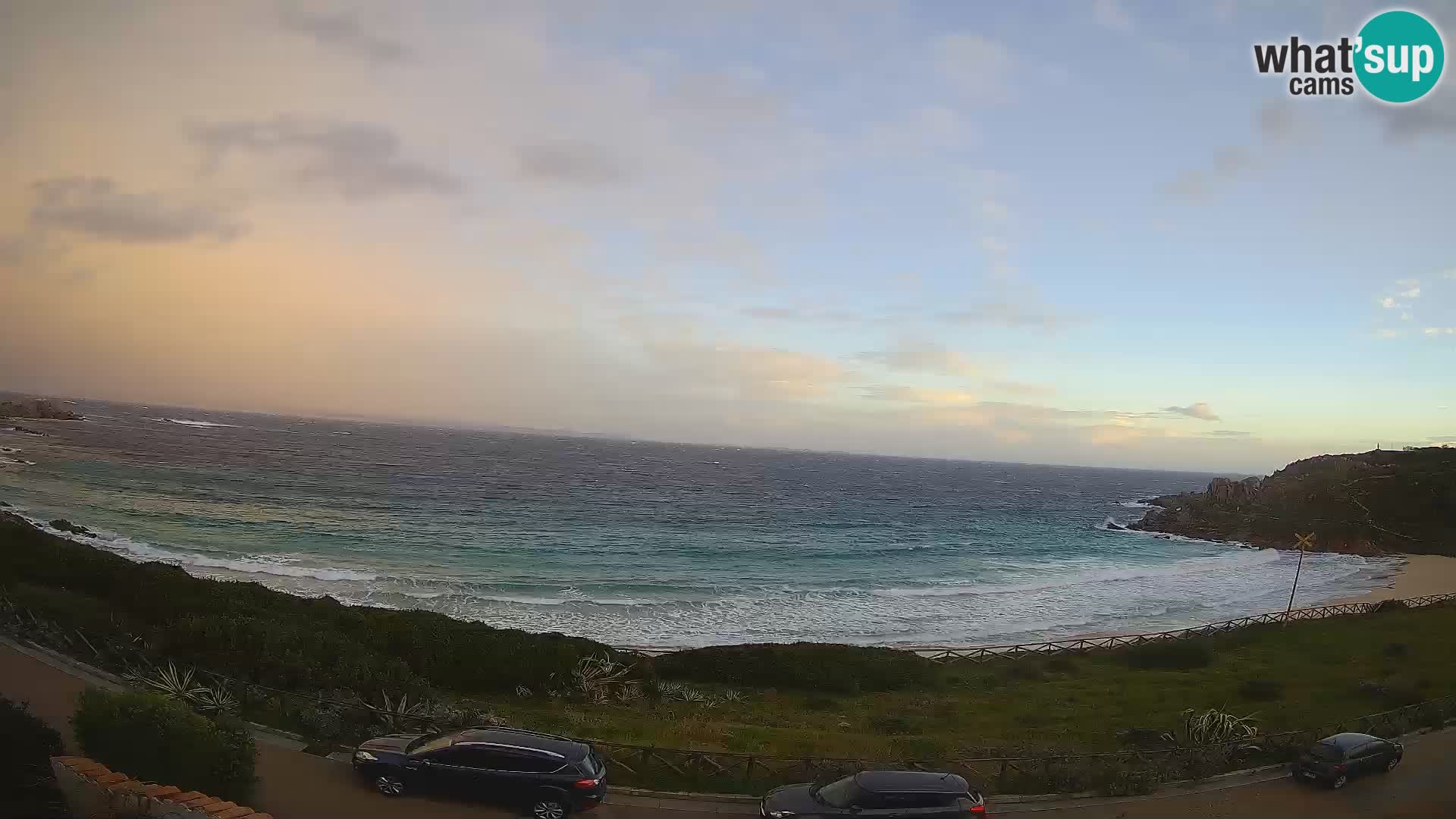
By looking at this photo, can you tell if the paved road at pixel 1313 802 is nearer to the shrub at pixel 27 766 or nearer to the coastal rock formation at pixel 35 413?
the shrub at pixel 27 766

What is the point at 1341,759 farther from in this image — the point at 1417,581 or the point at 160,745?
the point at 1417,581

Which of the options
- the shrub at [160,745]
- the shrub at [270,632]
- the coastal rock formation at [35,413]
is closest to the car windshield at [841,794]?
the shrub at [160,745]

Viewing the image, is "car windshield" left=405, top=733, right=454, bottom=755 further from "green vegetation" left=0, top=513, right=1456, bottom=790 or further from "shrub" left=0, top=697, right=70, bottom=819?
"shrub" left=0, top=697, right=70, bottom=819

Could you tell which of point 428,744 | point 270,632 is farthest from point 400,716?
point 270,632

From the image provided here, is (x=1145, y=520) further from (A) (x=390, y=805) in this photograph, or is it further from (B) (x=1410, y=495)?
(A) (x=390, y=805)

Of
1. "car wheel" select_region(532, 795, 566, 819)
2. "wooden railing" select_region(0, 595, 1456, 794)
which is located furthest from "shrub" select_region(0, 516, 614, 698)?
"car wheel" select_region(532, 795, 566, 819)
